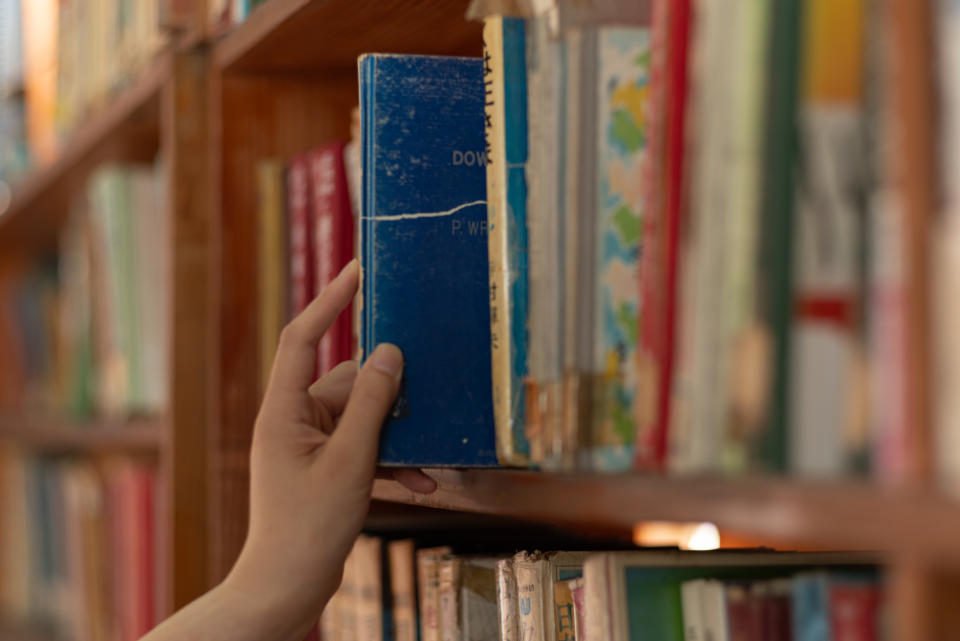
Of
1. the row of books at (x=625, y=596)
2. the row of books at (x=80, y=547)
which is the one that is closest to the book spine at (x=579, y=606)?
the row of books at (x=625, y=596)

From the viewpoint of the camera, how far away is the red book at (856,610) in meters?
0.53

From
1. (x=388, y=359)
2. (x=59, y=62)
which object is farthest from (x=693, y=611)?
(x=59, y=62)

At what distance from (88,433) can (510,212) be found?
1.21 m

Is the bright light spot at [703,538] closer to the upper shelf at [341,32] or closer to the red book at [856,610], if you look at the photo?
the upper shelf at [341,32]

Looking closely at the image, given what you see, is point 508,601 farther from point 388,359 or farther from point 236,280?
point 236,280

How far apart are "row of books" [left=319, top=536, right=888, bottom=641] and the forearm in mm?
124

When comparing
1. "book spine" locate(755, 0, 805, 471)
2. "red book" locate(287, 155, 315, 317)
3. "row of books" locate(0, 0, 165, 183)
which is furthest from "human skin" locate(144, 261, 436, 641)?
"row of books" locate(0, 0, 165, 183)

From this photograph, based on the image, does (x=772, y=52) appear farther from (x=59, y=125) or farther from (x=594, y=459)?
(x=59, y=125)

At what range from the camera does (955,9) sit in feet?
1.41

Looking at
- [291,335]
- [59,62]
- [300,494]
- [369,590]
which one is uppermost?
[59,62]

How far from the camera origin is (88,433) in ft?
5.75

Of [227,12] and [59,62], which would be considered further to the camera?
[59,62]

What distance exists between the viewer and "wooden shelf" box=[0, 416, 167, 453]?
153 cm

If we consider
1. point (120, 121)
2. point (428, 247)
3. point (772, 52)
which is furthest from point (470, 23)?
point (120, 121)
